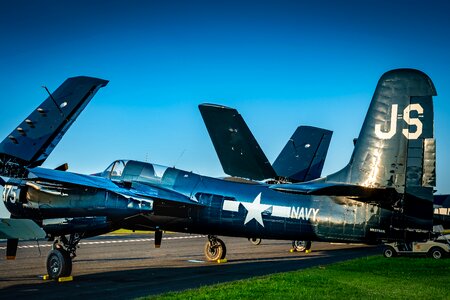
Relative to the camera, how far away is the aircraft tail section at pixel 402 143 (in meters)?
13.4

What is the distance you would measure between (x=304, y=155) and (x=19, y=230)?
22953 millimetres

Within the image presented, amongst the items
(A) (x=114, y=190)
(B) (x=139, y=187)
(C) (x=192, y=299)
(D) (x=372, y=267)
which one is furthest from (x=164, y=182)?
(D) (x=372, y=267)

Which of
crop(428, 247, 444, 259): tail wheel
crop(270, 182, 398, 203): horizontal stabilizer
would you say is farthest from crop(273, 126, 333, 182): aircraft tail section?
crop(270, 182, 398, 203): horizontal stabilizer

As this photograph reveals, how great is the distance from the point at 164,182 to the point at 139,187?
91cm

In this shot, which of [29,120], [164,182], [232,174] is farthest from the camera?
[232,174]

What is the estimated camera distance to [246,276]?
17094 millimetres

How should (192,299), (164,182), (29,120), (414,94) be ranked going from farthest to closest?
1. (164,182)
2. (29,120)
3. (414,94)
4. (192,299)

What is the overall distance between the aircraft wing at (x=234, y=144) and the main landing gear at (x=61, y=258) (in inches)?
508

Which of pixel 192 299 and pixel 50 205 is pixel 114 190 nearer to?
pixel 50 205

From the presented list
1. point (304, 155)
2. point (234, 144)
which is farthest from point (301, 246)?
point (234, 144)

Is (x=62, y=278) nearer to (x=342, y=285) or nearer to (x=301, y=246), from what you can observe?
(x=342, y=285)

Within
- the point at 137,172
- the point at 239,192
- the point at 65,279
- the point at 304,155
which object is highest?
the point at 304,155

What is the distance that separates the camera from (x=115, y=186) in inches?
665

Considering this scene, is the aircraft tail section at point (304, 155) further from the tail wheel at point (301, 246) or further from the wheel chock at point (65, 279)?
the wheel chock at point (65, 279)
